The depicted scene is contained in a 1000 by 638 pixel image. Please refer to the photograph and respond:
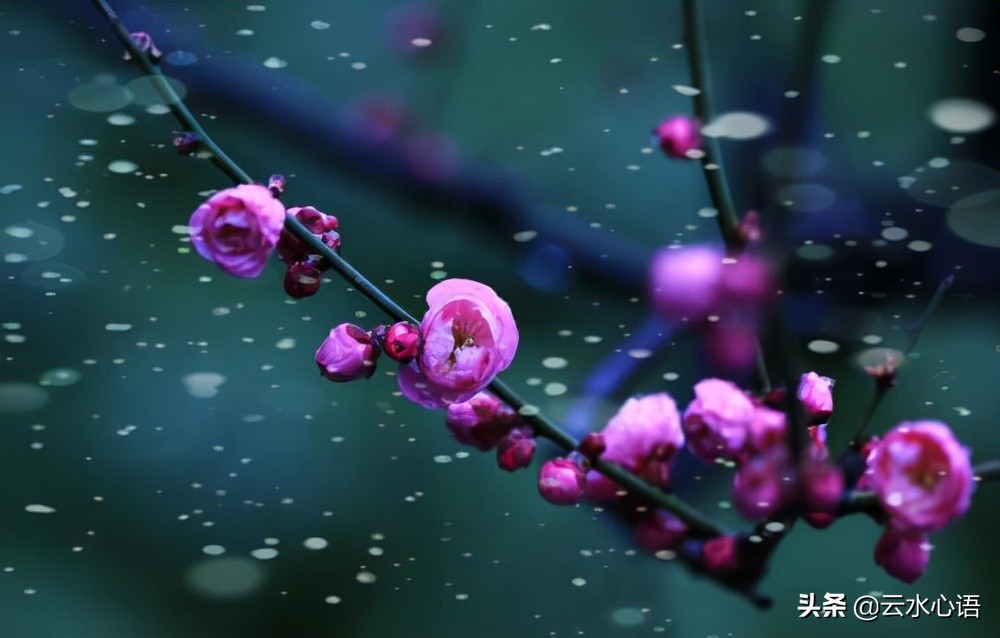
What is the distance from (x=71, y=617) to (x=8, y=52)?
0.73ft

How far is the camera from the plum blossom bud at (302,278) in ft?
1.04

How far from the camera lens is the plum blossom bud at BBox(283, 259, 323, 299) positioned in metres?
0.32

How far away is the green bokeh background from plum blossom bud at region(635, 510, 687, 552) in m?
0.01

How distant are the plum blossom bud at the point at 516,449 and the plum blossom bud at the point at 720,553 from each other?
0.07m

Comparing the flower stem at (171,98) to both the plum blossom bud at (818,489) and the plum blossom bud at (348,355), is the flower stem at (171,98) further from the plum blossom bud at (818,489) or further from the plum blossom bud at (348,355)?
the plum blossom bud at (818,489)

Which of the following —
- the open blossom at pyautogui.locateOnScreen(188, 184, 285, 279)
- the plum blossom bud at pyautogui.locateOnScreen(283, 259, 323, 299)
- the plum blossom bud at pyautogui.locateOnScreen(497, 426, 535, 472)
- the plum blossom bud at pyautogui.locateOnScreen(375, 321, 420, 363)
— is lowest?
the plum blossom bud at pyautogui.locateOnScreen(497, 426, 535, 472)

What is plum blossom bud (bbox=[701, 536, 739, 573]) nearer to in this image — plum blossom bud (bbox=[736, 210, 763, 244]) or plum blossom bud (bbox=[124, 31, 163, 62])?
plum blossom bud (bbox=[736, 210, 763, 244])

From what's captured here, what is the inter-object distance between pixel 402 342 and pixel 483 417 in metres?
0.04

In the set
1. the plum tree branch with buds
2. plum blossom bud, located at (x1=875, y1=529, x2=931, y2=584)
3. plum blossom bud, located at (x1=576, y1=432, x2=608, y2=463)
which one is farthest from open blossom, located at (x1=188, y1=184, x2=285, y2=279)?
plum blossom bud, located at (x1=875, y1=529, x2=931, y2=584)

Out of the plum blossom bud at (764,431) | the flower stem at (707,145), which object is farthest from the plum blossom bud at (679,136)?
the plum blossom bud at (764,431)

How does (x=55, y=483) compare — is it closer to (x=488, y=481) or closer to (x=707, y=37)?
(x=488, y=481)

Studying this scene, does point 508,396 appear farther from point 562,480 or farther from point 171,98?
point 171,98

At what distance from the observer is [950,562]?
14.9 inches

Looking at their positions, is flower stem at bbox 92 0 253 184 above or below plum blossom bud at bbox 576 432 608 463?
above
